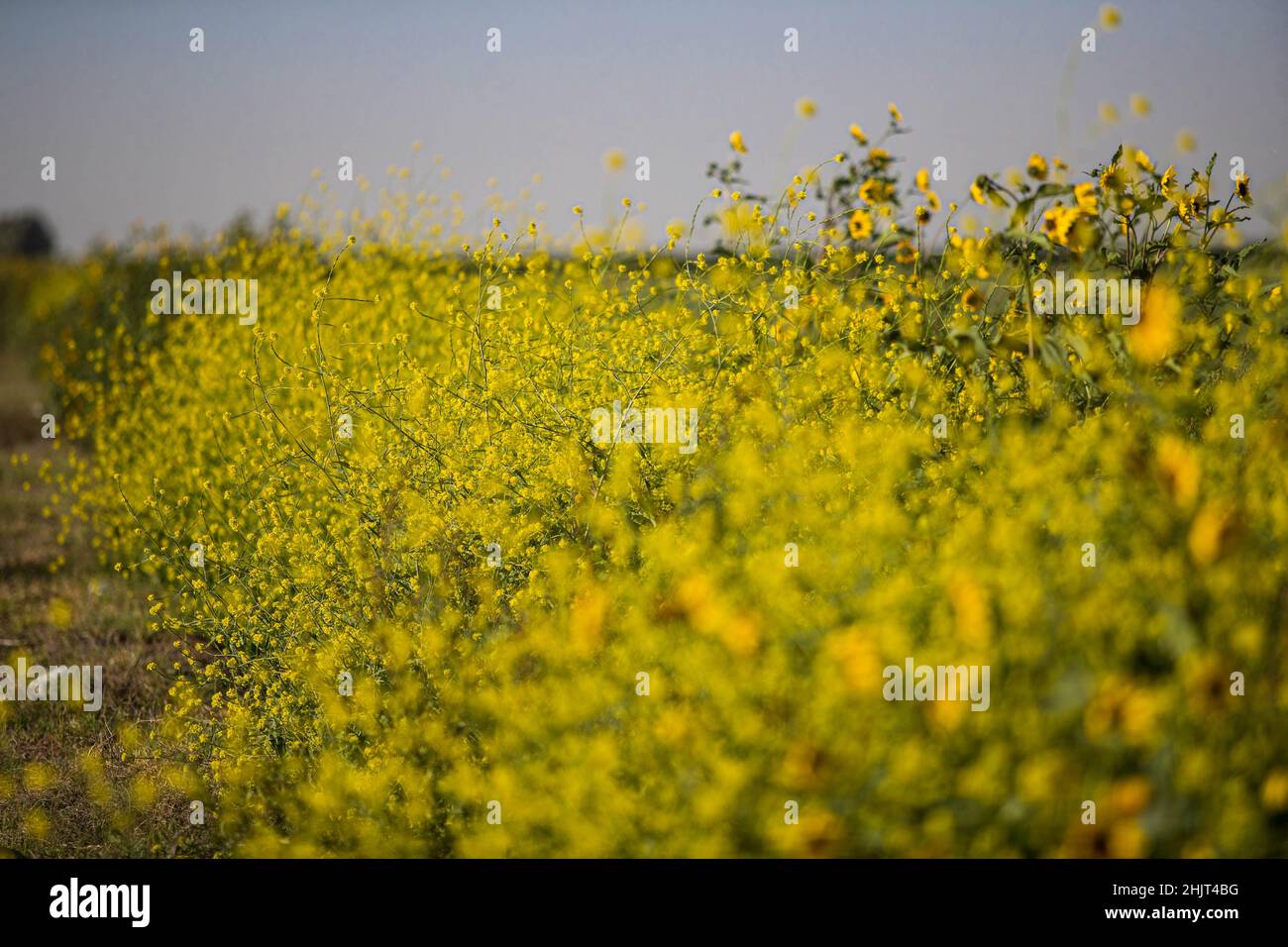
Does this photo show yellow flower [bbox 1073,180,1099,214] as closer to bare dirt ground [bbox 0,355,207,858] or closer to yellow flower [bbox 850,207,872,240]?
yellow flower [bbox 850,207,872,240]

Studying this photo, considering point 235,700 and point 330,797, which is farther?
point 235,700

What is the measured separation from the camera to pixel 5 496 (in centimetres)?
632

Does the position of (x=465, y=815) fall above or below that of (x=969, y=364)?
below

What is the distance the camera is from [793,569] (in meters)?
2.32

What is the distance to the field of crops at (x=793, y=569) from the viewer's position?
1910 mm

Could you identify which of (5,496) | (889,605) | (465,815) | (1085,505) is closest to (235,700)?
(465,815)

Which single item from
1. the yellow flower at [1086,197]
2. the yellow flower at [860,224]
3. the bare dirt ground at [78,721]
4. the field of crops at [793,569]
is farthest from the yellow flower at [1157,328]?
the bare dirt ground at [78,721]

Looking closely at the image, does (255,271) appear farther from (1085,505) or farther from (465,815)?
(1085,505)

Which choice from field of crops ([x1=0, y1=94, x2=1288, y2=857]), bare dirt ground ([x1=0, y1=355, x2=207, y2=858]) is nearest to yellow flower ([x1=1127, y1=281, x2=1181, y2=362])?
field of crops ([x1=0, y1=94, x2=1288, y2=857])

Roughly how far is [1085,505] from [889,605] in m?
0.51

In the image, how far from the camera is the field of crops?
1910 mm

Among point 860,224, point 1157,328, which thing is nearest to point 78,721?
point 860,224

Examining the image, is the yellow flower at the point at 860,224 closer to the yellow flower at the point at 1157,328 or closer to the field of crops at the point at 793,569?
the field of crops at the point at 793,569

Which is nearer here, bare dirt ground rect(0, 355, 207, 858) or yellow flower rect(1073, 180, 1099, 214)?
bare dirt ground rect(0, 355, 207, 858)
